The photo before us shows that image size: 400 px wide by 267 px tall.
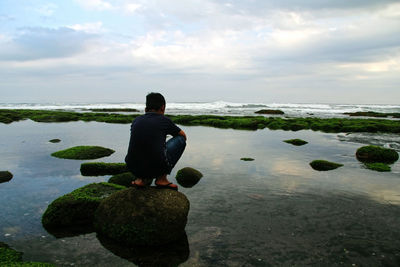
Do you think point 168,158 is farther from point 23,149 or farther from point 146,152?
point 23,149

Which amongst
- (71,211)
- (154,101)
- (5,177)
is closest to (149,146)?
(154,101)

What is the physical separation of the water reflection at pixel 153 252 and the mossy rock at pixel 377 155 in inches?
509

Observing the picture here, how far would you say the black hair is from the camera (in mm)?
6926

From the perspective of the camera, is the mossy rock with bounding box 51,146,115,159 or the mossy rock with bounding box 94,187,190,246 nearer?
the mossy rock with bounding box 94,187,190,246

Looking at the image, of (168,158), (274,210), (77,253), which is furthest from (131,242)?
(274,210)

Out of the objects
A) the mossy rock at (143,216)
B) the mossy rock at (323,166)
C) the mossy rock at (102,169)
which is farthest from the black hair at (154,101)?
the mossy rock at (323,166)

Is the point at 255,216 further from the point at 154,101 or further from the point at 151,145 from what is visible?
the point at 154,101

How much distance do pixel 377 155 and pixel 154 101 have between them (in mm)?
13726

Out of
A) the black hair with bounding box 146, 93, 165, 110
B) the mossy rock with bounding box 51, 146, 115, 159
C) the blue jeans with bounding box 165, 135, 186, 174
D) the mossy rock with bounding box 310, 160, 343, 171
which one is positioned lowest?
the mossy rock with bounding box 51, 146, 115, 159

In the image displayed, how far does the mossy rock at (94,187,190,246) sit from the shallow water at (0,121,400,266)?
34cm

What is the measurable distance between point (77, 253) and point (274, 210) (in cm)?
499

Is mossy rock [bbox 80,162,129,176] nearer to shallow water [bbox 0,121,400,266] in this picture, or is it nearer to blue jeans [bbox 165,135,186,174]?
shallow water [bbox 0,121,400,266]

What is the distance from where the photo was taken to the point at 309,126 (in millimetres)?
35469

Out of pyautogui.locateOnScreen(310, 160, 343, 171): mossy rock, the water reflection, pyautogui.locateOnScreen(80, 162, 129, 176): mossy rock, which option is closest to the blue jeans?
the water reflection
